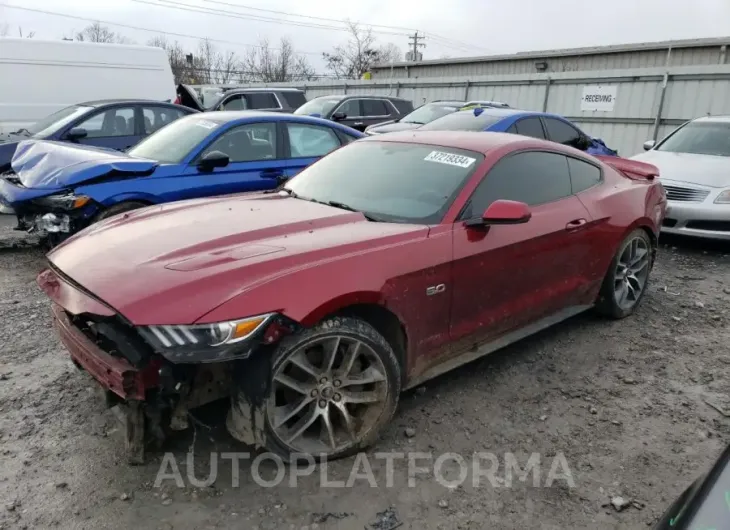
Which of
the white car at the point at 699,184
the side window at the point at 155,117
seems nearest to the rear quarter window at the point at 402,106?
the side window at the point at 155,117

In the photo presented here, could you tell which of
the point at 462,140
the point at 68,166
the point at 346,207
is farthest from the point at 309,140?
the point at 346,207

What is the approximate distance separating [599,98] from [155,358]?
49.8 feet

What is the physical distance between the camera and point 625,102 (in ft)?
47.8

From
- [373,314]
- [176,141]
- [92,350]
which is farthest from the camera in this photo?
[176,141]

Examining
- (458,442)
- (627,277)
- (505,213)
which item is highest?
(505,213)

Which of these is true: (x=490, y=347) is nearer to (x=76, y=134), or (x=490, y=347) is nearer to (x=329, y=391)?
(x=329, y=391)

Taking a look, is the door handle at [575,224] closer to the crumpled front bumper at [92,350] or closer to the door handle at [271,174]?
the crumpled front bumper at [92,350]

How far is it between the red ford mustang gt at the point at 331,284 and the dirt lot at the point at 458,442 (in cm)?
25

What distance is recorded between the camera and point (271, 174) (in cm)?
612

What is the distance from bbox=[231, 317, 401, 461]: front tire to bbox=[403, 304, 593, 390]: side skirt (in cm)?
30

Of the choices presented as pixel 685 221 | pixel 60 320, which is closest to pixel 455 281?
pixel 60 320

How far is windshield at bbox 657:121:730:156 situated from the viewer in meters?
7.81

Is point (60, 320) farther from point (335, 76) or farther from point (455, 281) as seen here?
point (335, 76)

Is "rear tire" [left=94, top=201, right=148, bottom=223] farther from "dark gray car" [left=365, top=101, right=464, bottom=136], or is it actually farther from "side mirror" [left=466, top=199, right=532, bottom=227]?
"dark gray car" [left=365, top=101, right=464, bottom=136]
